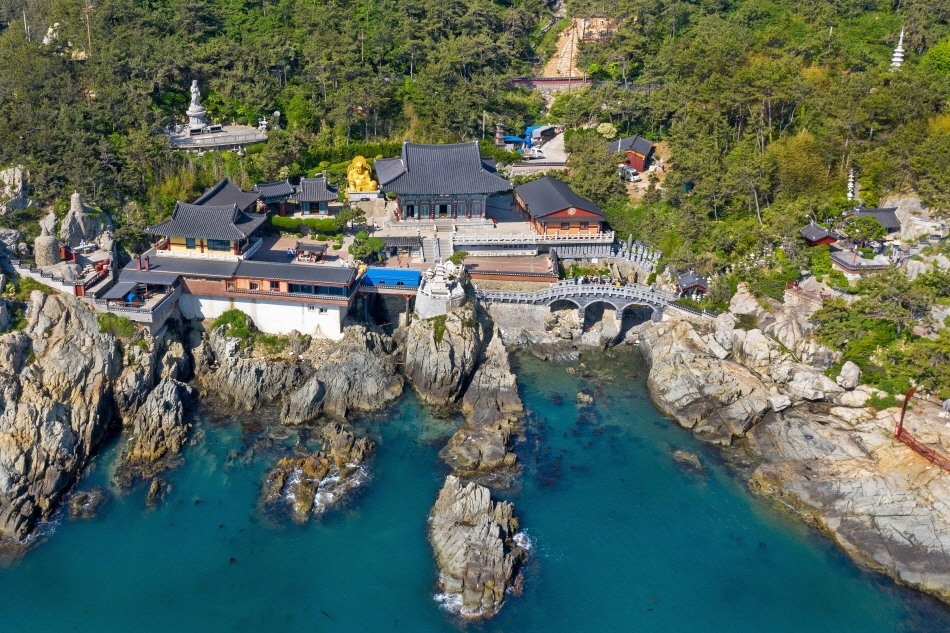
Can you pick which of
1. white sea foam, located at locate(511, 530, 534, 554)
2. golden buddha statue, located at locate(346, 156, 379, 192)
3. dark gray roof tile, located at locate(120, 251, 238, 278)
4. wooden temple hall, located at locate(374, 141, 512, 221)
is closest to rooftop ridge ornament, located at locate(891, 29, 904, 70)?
wooden temple hall, located at locate(374, 141, 512, 221)

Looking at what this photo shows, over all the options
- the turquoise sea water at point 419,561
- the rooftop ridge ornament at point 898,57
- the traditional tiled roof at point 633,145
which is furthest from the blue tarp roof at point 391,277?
the rooftop ridge ornament at point 898,57

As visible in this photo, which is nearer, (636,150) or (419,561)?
(419,561)

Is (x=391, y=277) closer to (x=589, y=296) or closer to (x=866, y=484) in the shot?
(x=589, y=296)

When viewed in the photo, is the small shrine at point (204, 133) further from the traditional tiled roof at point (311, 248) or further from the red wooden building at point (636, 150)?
the red wooden building at point (636, 150)

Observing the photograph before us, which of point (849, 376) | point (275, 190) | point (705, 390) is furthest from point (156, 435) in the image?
point (849, 376)

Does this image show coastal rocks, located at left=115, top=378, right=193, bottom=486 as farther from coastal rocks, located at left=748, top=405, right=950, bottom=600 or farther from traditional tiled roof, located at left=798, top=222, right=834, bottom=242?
traditional tiled roof, located at left=798, top=222, right=834, bottom=242

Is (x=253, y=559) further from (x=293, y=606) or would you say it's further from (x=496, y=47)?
(x=496, y=47)
